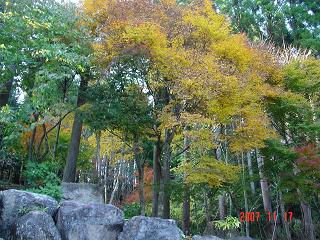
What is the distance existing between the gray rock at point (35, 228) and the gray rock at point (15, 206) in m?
0.25

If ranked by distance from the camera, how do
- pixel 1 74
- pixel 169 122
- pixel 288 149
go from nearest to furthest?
pixel 1 74
pixel 169 122
pixel 288 149

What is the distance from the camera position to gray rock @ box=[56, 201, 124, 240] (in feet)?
22.6

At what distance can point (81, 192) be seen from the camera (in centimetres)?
1016

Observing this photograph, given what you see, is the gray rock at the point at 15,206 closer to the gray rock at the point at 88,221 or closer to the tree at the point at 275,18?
the gray rock at the point at 88,221

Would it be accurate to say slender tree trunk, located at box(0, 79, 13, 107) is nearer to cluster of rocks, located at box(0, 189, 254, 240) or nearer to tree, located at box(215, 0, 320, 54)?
cluster of rocks, located at box(0, 189, 254, 240)

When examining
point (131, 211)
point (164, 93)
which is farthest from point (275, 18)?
point (131, 211)

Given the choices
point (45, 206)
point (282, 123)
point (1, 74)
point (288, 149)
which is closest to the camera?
point (45, 206)

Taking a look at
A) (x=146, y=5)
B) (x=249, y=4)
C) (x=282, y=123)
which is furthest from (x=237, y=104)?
(x=249, y=4)

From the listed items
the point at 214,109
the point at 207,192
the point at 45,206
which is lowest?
the point at 45,206

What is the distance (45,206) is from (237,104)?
5905mm

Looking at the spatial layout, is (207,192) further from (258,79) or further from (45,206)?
(45,206)

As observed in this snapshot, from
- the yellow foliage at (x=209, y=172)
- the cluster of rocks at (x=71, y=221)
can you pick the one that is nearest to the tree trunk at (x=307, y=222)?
the yellow foliage at (x=209, y=172)

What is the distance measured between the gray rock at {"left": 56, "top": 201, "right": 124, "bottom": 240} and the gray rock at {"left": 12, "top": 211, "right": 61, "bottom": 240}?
33 centimetres

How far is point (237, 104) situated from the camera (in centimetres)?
1026
